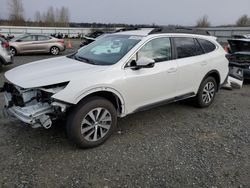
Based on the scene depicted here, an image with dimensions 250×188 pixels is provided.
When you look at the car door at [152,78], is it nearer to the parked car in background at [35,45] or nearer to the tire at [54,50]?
the parked car in background at [35,45]

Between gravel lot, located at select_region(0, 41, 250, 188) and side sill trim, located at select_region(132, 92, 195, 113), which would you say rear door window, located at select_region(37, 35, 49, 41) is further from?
side sill trim, located at select_region(132, 92, 195, 113)

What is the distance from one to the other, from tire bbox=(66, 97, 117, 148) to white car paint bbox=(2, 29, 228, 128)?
0.17 meters

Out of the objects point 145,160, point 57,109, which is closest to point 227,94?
point 145,160

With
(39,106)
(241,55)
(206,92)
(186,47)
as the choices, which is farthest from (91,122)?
(241,55)

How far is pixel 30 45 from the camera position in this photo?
50.3 ft

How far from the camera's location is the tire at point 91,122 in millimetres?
3442

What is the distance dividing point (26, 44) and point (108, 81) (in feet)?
43.7

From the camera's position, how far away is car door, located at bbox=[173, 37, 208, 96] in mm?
4699

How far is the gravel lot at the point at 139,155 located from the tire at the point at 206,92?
1.76 feet

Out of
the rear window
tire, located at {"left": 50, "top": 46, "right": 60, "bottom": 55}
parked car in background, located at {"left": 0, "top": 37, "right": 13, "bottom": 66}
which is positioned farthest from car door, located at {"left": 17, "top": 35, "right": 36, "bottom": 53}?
the rear window

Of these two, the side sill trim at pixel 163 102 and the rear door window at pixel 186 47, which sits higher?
the rear door window at pixel 186 47

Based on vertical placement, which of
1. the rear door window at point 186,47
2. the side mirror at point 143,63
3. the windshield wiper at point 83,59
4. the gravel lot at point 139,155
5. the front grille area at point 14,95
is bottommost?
the gravel lot at point 139,155

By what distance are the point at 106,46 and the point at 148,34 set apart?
2.68 ft

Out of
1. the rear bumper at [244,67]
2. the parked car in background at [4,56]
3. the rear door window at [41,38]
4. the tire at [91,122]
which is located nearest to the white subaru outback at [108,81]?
the tire at [91,122]
